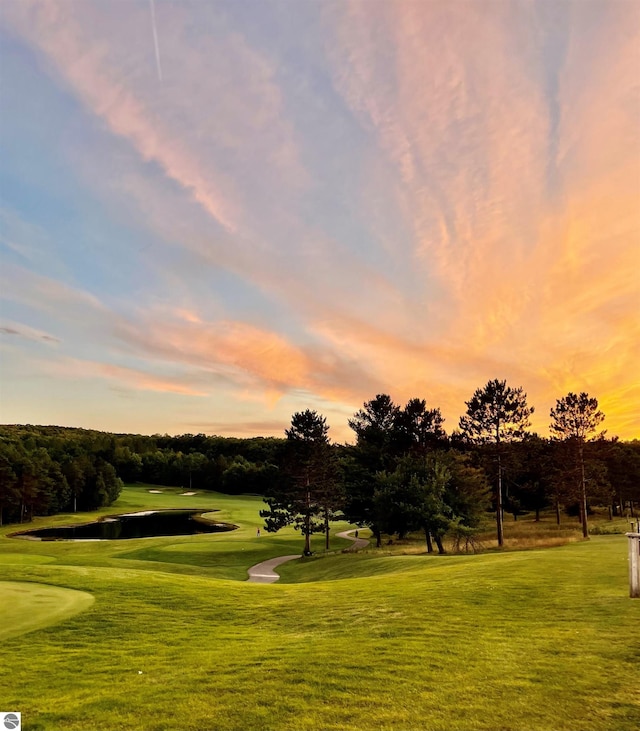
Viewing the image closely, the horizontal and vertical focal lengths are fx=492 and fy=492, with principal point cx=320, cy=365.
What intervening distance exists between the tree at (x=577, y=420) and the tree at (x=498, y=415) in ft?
24.4

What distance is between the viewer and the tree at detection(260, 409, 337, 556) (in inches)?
1953

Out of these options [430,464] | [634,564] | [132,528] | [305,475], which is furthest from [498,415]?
[132,528]

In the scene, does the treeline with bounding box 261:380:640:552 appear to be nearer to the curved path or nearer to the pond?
the curved path

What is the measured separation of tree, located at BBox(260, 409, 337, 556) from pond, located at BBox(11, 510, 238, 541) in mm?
27988

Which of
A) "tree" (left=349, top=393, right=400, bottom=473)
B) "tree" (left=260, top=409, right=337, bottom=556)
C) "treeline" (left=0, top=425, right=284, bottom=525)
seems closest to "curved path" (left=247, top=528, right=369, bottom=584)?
"tree" (left=260, top=409, right=337, bottom=556)

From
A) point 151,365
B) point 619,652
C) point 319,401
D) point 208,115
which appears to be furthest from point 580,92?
point 319,401

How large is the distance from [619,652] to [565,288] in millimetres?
23850

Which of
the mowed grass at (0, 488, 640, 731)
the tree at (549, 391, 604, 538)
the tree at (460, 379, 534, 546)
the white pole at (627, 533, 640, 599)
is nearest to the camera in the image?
the mowed grass at (0, 488, 640, 731)

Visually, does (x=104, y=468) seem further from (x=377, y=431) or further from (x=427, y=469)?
(x=427, y=469)

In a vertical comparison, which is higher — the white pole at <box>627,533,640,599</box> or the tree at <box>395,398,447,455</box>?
the tree at <box>395,398,447,455</box>

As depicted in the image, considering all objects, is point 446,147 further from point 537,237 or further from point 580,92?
point 537,237

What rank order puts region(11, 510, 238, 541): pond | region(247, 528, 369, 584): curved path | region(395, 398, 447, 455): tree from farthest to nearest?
region(11, 510, 238, 541): pond
region(395, 398, 447, 455): tree
region(247, 528, 369, 584): curved path

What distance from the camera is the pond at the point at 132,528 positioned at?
71625 millimetres

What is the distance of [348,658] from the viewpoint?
9.50 metres
